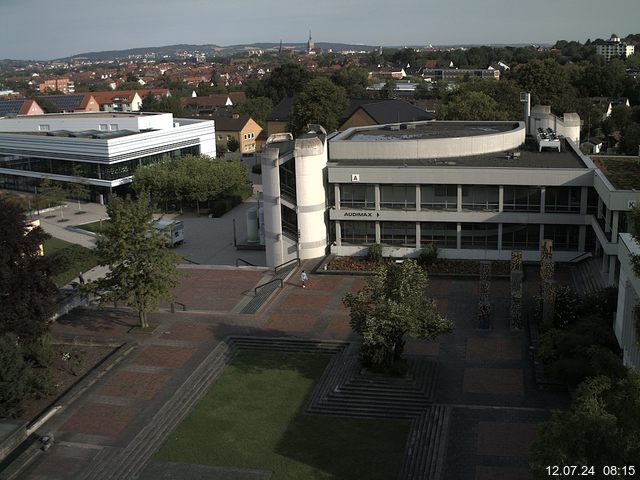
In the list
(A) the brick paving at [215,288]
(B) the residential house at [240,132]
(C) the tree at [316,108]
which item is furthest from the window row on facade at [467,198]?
(B) the residential house at [240,132]

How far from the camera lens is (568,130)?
52.6 meters

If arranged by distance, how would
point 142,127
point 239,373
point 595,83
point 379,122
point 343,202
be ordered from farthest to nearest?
point 595,83 → point 379,122 → point 142,127 → point 343,202 → point 239,373

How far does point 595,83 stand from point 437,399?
112063 millimetres

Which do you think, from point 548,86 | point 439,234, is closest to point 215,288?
point 439,234

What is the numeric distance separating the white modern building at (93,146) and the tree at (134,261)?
106 feet

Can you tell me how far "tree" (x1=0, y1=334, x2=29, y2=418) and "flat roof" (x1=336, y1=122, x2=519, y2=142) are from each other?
86.6 ft

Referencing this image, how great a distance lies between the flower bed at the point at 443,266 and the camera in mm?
38500

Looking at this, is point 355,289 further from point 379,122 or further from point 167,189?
point 379,122

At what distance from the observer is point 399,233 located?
41.5 meters

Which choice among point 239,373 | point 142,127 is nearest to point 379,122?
point 142,127

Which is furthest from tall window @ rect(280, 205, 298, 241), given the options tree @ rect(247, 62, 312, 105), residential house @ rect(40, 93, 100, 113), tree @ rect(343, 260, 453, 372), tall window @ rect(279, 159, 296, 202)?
residential house @ rect(40, 93, 100, 113)

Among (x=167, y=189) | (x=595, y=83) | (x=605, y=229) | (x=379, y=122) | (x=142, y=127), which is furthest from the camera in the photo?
(x=595, y=83)

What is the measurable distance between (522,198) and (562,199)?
210 cm

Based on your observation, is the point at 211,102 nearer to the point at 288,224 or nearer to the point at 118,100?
the point at 118,100
